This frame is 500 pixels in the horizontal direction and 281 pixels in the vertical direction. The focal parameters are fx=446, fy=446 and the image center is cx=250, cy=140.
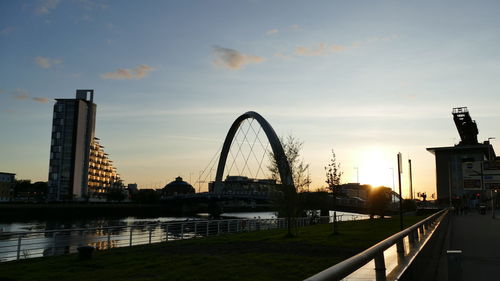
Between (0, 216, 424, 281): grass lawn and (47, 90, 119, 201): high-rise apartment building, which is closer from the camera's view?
(0, 216, 424, 281): grass lawn

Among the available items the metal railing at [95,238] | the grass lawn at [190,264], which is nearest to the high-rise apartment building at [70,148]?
the metal railing at [95,238]

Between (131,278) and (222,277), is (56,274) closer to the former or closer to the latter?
(131,278)

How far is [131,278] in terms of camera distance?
13320 millimetres

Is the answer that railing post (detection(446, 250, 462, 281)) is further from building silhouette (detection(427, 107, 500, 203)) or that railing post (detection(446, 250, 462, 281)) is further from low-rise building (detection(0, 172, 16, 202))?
low-rise building (detection(0, 172, 16, 202))

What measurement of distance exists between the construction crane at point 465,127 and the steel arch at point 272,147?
93133mm

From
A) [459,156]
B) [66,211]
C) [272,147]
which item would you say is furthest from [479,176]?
[459,156]

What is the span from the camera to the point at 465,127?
16150cm

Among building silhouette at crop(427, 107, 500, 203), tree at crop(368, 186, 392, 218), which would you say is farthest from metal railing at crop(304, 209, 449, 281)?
building silhouette at crop(427, 107, 500, 203)

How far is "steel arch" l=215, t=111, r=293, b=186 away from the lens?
3309 cm

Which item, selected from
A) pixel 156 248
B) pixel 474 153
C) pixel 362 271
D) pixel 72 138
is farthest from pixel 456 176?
pixel 362 271

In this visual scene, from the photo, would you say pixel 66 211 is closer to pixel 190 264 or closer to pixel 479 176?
pixel 479 176

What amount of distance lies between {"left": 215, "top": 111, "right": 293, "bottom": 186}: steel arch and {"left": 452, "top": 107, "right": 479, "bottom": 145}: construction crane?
93133 millimetres

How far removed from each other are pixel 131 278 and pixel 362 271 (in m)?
8.67

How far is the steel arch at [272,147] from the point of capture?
3309 cm
